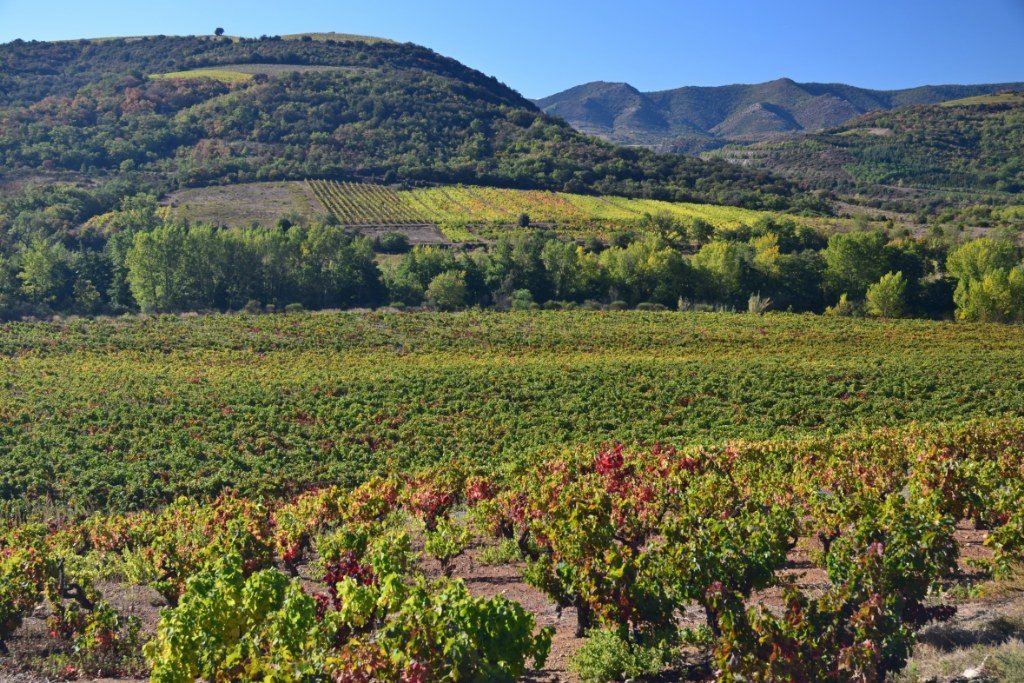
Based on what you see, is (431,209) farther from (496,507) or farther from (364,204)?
(496,507)

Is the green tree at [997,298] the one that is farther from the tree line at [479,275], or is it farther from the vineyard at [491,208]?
the vineyard at [491,208]

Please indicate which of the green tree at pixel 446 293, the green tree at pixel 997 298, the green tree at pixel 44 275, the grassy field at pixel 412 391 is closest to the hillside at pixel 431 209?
the green tree at pixel 446 293

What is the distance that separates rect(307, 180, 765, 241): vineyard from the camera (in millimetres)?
106688

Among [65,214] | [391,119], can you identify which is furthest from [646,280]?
[391,119]

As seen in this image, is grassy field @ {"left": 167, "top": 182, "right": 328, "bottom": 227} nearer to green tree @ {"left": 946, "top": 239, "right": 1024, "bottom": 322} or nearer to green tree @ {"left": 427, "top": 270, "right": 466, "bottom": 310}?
green tree @ {"left": 427, "top": 270, "right": 466, "bottom": 310}

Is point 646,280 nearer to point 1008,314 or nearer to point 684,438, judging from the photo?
point 1008,314

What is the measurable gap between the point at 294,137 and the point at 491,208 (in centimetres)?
5204

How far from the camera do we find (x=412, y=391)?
45656 millimetres

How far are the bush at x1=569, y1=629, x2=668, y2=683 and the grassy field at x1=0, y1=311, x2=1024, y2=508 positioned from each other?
66.8ft

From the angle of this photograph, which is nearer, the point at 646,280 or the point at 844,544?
the point at 844,544

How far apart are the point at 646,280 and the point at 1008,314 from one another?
110 feet

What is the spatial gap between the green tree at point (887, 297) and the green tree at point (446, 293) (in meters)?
40.2

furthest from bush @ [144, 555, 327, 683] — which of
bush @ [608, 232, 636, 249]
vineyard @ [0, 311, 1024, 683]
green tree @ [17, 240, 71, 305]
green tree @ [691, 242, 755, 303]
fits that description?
bush @ [608, 232, 636, 249]

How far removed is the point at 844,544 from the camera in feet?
45.2
